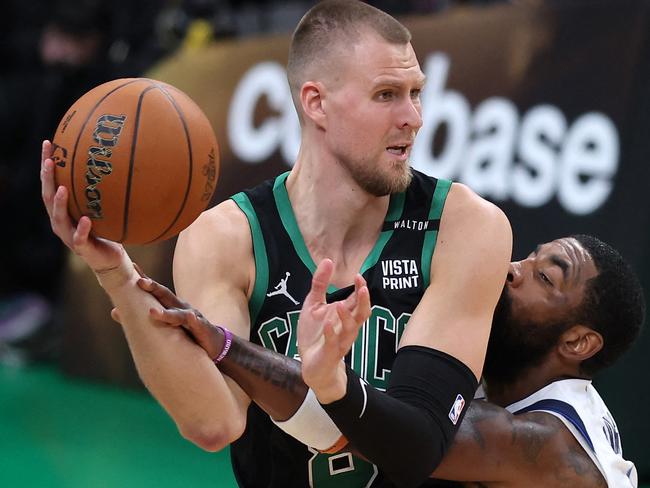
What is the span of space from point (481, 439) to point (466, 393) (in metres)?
0.28

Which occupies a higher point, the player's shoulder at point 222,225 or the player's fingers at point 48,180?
the player's fingers at point 48,180

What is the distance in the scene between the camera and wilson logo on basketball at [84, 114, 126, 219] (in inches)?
131

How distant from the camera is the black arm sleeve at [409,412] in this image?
3.37 metres

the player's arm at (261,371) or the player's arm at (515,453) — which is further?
the player's arm at (515,453)

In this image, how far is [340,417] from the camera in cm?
334

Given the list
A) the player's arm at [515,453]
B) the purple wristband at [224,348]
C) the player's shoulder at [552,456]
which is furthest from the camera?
the player's shoulder at [552,456]

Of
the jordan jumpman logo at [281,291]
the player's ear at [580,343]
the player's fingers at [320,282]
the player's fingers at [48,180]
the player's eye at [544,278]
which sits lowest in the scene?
the player's ear at [580,343]

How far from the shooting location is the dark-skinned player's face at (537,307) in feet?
13.9

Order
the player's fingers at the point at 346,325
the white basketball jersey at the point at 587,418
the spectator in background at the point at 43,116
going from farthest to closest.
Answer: the spectator in background at the point at 43,116, the white basketball jersey at the point at 587,418, the player's fingers at the point at 346,325

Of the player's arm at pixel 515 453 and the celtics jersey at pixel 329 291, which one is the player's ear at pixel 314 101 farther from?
the player's arm at pixel 515 453

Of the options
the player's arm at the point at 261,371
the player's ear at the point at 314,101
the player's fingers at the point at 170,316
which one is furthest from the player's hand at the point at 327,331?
the player's ear at the point at 314,101

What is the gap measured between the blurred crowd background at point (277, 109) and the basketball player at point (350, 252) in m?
2.48

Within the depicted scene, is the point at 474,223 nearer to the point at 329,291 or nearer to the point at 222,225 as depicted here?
the point at 329,291

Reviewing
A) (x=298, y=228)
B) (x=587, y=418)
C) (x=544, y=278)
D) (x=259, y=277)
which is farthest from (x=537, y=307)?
(x=259, y=277)
